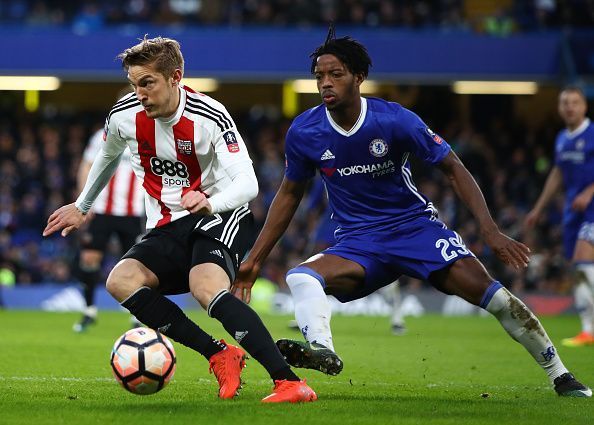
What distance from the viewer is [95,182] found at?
22.1ft

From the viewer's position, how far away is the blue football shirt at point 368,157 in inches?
259

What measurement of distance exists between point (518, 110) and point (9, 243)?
1330 centimetres

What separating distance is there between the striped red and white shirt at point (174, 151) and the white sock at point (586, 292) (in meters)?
5.81

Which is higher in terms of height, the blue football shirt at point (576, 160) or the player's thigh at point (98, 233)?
the blue football shirt at point (576, 160)

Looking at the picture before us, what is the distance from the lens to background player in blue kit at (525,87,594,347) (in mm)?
11234

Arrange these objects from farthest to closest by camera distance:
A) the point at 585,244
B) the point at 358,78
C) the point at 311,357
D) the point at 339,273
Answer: the point at 585,244, the point at 358,78, the point at 339,273, the point at 311,357

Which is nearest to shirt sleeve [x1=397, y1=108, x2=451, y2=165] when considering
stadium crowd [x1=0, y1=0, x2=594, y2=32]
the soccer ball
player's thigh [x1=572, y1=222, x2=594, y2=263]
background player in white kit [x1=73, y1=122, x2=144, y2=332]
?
the soccer ball

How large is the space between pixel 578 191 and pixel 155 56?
642cm

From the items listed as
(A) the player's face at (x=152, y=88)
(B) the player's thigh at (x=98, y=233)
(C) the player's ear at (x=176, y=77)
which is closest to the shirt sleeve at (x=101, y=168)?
(A) the player's face at (x=152, y=88)

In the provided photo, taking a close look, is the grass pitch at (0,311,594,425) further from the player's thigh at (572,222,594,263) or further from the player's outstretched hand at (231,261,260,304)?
the player's thigh at (572,222,594,263)

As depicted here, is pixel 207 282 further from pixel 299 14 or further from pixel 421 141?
pixel 299 14

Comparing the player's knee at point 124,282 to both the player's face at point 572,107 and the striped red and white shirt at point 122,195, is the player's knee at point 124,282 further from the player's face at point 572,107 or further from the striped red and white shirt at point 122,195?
the player's face at point 572,107

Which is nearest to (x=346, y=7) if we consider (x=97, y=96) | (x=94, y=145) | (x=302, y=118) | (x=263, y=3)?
(x=263, y=3)

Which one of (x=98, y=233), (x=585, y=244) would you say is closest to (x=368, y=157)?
(x=585, y=244)
